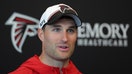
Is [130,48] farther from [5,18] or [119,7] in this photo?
[5,18]

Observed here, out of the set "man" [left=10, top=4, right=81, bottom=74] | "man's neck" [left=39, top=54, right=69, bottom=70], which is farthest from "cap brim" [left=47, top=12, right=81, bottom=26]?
"man's neck" [left=39, top=54, right=69, bottom=70]

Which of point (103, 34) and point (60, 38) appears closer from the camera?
point (60, 38)

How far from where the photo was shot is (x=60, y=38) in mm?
1404

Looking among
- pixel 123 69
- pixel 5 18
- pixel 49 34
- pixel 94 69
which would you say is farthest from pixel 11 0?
pixel 49 34

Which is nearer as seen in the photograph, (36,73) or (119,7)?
(36,73)

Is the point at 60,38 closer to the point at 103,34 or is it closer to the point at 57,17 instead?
the point at 57,17

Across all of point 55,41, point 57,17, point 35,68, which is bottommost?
point 35,68

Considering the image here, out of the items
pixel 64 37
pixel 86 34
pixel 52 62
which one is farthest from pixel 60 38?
pixel 86 34

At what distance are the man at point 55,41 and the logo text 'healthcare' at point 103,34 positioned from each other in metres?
1.16

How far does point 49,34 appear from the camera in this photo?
1.42 m

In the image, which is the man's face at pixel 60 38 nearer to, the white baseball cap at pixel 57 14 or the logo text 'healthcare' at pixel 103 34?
the white baseball cap at pixel 57 14

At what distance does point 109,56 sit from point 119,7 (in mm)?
398

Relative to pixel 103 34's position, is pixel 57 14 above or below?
above

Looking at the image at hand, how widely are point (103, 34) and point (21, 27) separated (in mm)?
644
